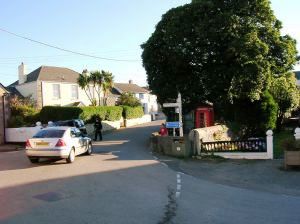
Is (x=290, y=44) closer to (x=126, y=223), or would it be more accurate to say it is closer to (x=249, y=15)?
(x=249, y=15)

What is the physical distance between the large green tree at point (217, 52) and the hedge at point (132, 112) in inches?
849

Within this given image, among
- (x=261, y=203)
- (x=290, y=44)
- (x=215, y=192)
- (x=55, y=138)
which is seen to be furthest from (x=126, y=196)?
(x=290, y=44)

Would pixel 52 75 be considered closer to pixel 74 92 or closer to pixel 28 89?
pixel 74 92

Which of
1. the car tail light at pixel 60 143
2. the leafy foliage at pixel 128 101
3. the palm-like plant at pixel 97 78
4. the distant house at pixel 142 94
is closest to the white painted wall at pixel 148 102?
the distant house at pixel 142 94

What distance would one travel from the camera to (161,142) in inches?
870

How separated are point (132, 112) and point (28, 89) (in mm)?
13702

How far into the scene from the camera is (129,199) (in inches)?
393

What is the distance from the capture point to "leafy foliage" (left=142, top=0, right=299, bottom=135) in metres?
28.8

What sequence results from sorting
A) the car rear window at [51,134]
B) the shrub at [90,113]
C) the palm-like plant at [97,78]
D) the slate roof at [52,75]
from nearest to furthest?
the car rear window at [51,134] → the shrub at [90,113] → the slate roof at [52,75] → the palm-like plant at [97,78]

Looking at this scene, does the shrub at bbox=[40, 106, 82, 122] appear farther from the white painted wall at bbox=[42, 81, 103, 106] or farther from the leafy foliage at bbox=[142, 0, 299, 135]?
the white painted wall at bbox=[42, 81, 103, 106]

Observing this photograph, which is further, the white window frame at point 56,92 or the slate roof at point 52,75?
the white window frame at point 56,92

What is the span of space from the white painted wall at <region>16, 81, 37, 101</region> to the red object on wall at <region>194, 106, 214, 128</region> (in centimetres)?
2316

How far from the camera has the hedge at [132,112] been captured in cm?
5394

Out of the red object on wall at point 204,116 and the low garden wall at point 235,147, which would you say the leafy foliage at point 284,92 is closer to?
the red object on wall at point 204,116
